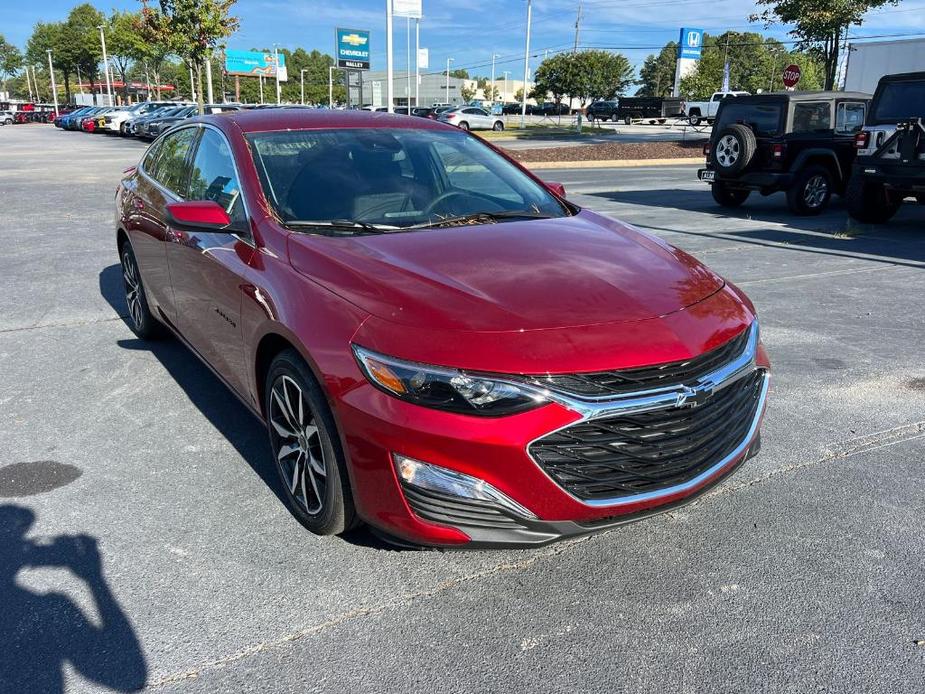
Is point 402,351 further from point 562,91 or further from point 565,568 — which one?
point 562,91

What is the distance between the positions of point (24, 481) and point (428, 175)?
2.48 metres

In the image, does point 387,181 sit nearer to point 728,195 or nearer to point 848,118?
point 728,195

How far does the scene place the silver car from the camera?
38.0m

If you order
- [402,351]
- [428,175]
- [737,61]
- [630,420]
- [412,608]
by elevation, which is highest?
[737,61]

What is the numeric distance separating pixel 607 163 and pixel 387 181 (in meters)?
20.2

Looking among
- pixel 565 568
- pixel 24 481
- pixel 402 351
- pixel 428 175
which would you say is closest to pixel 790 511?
pixel 565 568

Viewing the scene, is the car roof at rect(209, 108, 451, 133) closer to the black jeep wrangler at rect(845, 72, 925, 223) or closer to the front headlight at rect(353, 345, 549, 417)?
the front headlight at rect(353, 345, 549, 417)

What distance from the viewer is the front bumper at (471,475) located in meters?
2.37

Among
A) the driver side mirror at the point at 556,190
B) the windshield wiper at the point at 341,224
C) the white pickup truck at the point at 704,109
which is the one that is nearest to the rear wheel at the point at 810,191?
the driver side mirror at the point at 556,190

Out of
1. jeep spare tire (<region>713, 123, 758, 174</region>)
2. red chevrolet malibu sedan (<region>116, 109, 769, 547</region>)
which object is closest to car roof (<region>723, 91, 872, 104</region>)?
jeep spare tire (<region>713, 123, 758, 174</region>)

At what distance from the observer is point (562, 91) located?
60000 mm

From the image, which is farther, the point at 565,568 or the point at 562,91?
the point at 562,91

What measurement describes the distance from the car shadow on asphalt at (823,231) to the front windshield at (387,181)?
6.55 metres

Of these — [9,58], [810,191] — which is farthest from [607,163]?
[9,58]
